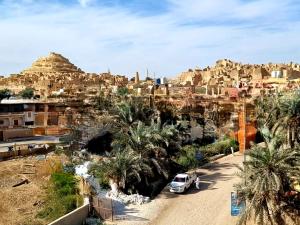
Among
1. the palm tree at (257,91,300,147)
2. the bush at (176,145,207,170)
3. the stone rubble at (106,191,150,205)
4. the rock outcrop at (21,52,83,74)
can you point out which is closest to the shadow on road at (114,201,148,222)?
the stone rubble at (106,191,150,205)

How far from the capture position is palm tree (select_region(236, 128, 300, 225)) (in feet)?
49.1

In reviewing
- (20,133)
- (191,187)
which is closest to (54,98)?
(20,133)

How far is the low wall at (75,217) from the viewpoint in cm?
1714

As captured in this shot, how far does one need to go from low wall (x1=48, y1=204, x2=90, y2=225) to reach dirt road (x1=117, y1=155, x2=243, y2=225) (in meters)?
1.54

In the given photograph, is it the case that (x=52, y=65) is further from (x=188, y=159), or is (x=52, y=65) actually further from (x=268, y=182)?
(x=268, y=182)

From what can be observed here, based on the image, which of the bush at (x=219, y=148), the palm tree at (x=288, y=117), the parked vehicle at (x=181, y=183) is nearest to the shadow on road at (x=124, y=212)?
the parked vehicle at (x=181, y=183)

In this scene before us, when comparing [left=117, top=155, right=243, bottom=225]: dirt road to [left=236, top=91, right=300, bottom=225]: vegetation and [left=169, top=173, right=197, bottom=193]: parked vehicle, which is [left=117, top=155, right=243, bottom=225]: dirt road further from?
[left=236, top=91, right=300, bottom=225]: vegetation

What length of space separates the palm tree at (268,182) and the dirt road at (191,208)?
9.40ft

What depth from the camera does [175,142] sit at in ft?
82.9

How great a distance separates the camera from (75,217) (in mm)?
17875

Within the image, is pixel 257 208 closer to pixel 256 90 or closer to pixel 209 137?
pixel 209 137

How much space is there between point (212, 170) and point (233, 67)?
53.6m

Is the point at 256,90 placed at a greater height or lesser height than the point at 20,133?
greater

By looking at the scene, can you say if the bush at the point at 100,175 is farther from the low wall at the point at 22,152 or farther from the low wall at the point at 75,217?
the low wall at the point at 22,152
